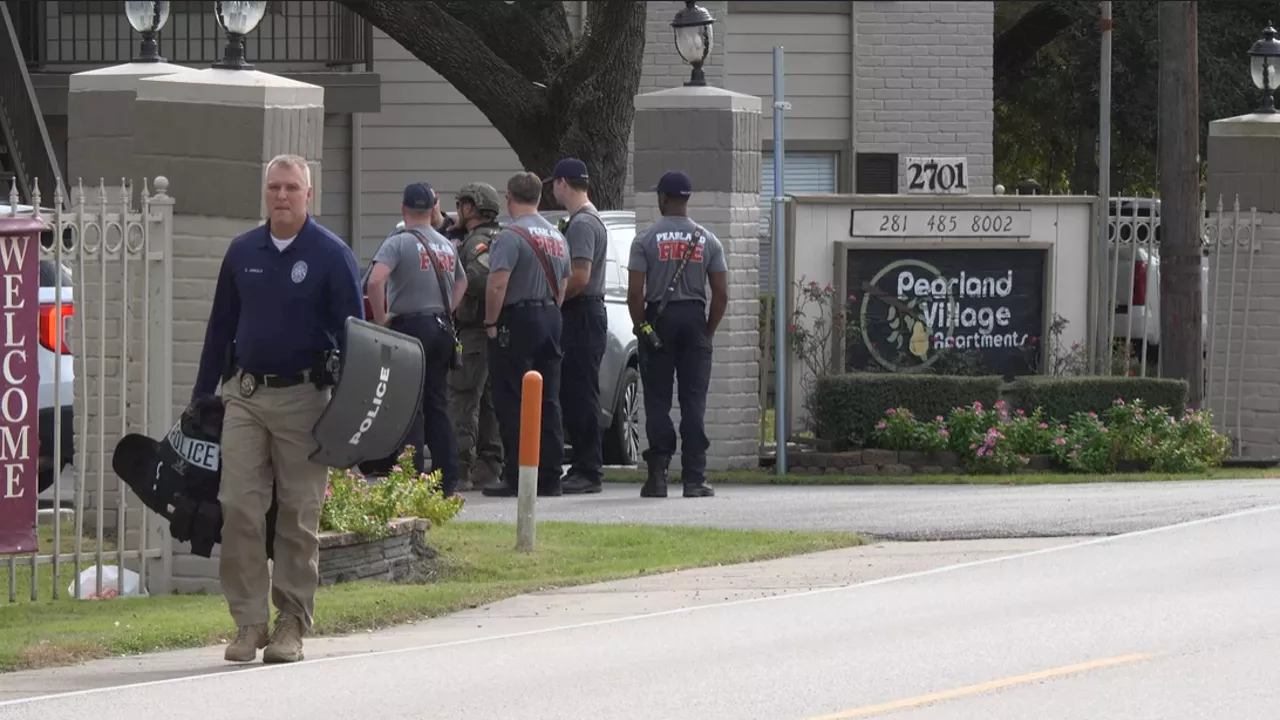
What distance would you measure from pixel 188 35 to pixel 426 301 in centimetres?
1342

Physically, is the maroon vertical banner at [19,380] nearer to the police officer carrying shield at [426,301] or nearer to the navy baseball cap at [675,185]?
the police officer carrying shield at [426,301]

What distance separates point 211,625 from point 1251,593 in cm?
466

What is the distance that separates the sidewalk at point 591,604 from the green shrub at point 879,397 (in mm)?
3696

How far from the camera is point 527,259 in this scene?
1409 cm

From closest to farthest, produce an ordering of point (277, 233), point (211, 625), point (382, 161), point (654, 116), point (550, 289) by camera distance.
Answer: point (277, 233) < point (211, 625) < point (550, 289) < point (654, 116) < point (382, 161)

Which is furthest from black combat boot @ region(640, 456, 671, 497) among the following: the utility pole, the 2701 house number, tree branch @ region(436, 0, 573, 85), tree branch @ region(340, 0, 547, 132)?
tree branch @ region(436, 0, 573, 85)

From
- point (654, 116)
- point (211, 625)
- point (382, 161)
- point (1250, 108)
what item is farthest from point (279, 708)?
point (1250, 108)

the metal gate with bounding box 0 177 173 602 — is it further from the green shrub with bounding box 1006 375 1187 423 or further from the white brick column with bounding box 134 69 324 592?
the green shrub with bounding box 1006 375 1187 423

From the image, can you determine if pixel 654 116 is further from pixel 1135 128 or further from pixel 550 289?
pixel 1135 128

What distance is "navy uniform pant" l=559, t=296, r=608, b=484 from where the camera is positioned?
14.7 metres

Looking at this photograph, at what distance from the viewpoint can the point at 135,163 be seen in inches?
443

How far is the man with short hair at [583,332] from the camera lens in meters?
14.5

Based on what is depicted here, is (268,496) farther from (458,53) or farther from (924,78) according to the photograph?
(924,78)

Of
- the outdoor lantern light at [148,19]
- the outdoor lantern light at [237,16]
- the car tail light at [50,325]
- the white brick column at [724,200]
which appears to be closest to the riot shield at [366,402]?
the outdoor lantern light at [237,16]
